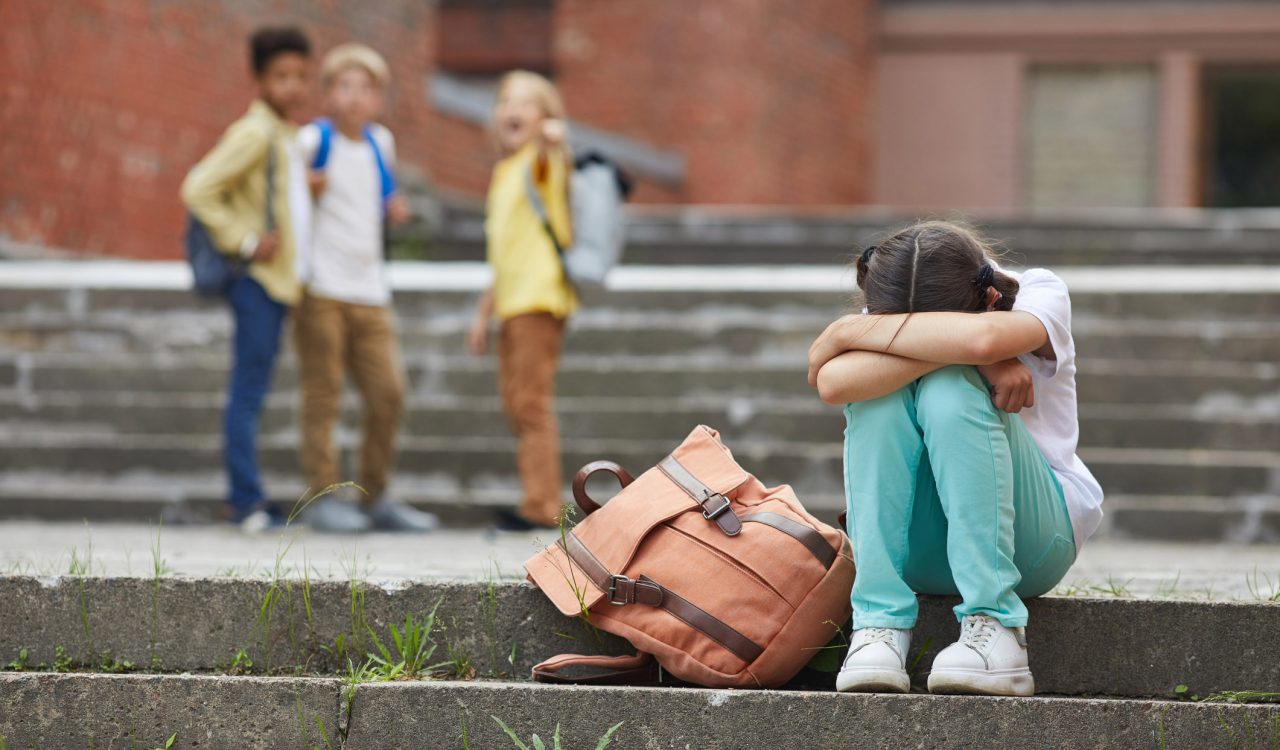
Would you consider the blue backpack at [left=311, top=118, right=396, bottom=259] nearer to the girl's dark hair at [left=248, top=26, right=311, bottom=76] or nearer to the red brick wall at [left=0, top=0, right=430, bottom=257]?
the girl's dark hair at [left=248, top=26, right=311, bottom=76]

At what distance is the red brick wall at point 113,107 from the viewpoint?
8.80m

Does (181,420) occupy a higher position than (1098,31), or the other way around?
(1098,31)

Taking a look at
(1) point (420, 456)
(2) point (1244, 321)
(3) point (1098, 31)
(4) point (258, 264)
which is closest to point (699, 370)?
(1) point (420, 456)

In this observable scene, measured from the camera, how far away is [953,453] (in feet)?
9.12

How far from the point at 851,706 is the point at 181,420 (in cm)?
468

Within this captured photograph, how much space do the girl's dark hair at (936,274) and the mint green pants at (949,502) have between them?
0.16m

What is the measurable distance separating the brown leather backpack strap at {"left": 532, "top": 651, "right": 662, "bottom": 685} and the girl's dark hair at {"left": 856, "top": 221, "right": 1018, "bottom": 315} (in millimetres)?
825

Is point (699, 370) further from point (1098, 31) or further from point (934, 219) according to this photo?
point (1098, 31)

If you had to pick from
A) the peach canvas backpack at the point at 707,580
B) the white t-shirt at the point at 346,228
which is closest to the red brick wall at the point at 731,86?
the white t-shirt at the point at 346,228

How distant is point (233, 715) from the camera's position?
291 centimetres

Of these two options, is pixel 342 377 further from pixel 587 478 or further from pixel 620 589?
pixel 620 589

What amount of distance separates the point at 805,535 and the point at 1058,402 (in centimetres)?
58

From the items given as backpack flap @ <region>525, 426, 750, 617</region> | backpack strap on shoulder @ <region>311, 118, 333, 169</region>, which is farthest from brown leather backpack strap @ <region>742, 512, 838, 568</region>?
backpack strap on shoulder @ <region>311, 118, 333, 169</region>

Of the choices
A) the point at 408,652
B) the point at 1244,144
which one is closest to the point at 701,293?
the point at 408,652
